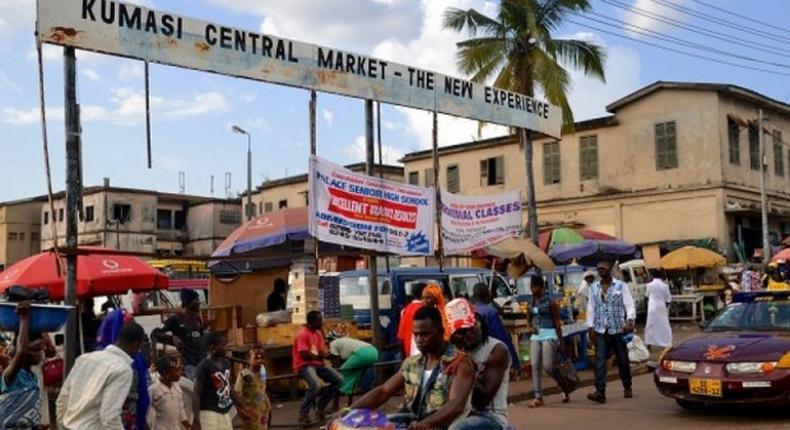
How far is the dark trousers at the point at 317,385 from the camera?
11.1m

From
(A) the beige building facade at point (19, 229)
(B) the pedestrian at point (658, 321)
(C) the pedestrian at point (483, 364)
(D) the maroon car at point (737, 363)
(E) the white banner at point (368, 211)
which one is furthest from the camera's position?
(A) the beige building facade at point (19, 229)

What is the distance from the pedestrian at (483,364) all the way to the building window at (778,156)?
36.5m

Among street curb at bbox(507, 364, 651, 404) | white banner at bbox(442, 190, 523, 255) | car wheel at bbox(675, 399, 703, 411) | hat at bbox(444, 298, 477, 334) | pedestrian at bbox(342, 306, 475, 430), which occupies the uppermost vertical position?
white banner at bbox(442, 190, 523, 255)

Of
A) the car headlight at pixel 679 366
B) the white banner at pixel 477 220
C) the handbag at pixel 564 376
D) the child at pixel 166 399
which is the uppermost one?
the white banner at pixel 477 220

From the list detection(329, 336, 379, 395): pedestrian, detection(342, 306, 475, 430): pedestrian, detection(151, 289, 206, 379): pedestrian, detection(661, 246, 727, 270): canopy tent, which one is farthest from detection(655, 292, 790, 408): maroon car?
detection(661, 246, 727, 270): canopy tent

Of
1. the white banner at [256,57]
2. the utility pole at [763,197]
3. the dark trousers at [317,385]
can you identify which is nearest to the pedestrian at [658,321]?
the white banner at [256,57]

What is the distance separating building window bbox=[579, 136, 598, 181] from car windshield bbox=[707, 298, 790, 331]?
25.9m

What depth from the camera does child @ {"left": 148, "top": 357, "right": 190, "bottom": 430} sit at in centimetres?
750

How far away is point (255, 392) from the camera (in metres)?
8.42

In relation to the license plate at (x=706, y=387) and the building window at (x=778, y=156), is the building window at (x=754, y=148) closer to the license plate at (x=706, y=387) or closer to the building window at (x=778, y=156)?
the building window at (x=778, y=156)

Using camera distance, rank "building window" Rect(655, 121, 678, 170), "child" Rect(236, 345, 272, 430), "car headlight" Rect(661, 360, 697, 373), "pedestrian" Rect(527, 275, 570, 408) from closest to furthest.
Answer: "child" Rect(236, 345, 272, 430) < "car headlight" Rect(661, 360, 697, 373) < "pedestrian" Rect(527, 275, 570, 408) < "building window" Rect(655, 121, 678, 170)

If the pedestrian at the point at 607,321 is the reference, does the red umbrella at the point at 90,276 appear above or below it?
above

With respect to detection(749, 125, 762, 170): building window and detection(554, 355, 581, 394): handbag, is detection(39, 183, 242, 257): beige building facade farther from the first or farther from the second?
detection(554, 355, 581, 394): handbag

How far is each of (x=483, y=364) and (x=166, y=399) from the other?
3.18 metres
